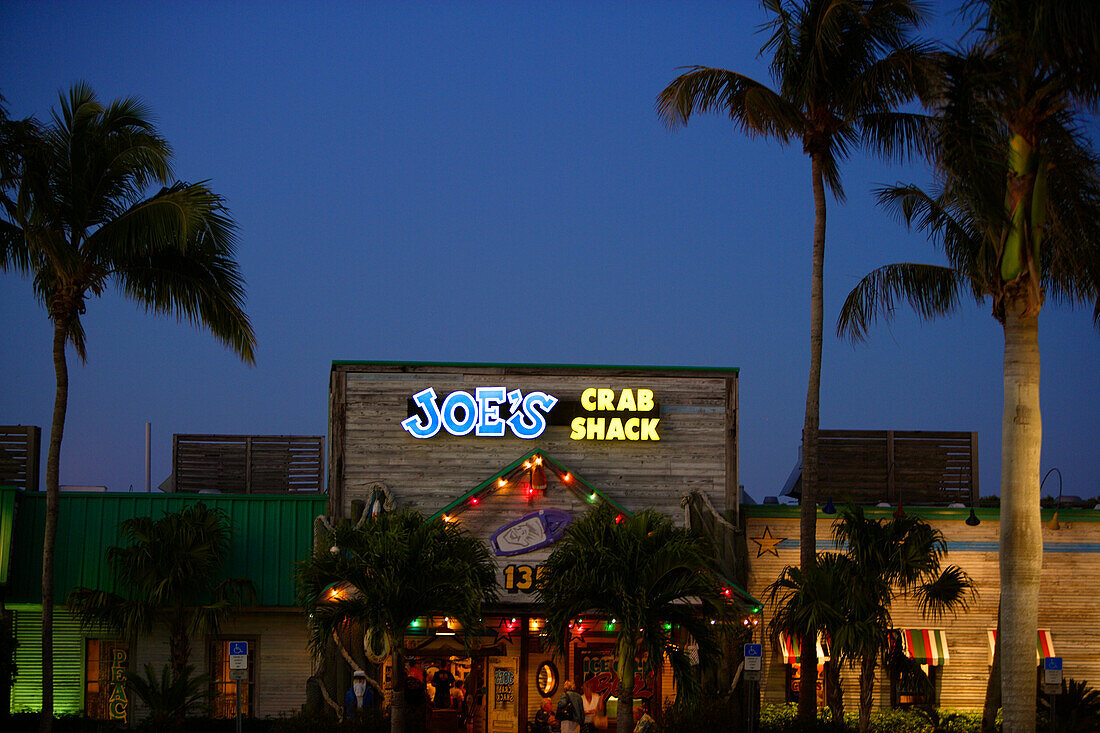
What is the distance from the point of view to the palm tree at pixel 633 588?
17.6 meters

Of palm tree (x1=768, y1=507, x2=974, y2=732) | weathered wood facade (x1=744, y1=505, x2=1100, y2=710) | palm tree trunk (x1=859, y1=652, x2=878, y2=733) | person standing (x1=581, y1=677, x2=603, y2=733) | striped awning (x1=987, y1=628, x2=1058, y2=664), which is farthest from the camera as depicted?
weathered wood facade (x1=744, y1=505, x2=1100, y2=710)

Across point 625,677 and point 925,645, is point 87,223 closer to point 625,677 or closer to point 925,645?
point 625,677

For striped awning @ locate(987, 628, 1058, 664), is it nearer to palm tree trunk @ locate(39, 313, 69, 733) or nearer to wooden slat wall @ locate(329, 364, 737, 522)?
wooden slat wall @ locate(329, 364, 737, 522)

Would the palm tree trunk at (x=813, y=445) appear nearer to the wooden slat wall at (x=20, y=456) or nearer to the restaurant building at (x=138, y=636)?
the restaurant building at (x=138, y=636)

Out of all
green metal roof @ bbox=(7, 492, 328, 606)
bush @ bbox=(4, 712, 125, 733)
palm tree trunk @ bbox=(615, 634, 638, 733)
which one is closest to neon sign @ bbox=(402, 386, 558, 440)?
green metal roof @ bbox=(7, 492, 328, 606)

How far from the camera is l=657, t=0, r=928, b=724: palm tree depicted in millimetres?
21516

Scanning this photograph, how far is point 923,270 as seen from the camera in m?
22.6

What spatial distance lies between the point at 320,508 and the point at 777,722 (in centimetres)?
1079

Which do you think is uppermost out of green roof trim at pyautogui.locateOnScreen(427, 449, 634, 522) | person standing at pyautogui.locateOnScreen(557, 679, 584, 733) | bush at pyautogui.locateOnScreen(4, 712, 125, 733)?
green roof trim at pyautogui.locateOnScreen(427, 449, 634, 522)

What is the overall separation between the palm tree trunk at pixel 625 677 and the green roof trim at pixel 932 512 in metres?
8.67

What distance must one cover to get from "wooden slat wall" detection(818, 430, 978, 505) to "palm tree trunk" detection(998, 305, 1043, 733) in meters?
11.9

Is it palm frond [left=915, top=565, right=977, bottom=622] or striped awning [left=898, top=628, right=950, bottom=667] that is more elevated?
palm frond [left=915, top=565, right=977, bottom=622]

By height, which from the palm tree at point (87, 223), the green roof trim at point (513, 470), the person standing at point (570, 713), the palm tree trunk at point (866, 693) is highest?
the palm tree at point (87, 223)

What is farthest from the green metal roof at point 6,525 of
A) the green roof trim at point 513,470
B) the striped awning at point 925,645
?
the striped awning at point 925,645
